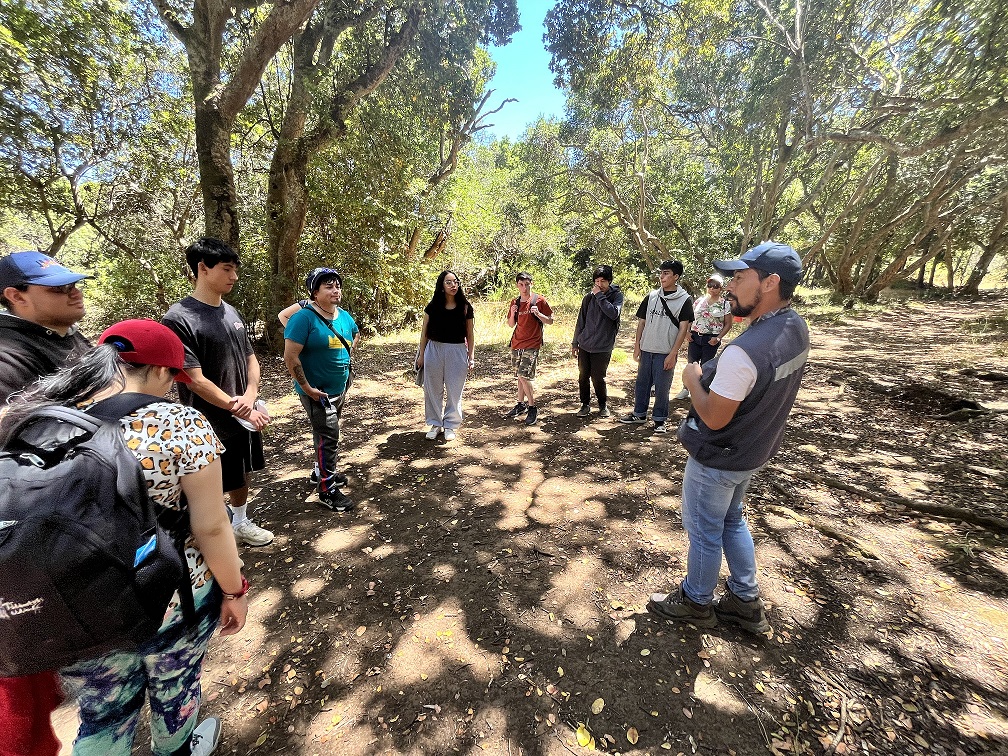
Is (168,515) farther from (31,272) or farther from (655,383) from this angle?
(655,383)

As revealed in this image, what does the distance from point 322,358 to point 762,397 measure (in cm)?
309

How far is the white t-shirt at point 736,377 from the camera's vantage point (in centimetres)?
188

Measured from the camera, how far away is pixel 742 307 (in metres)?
2.04

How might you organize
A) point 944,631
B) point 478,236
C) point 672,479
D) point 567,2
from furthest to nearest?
point 478,236
point 567,2
point 672,479
point 944,631

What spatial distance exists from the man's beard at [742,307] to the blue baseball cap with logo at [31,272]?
10.0ft

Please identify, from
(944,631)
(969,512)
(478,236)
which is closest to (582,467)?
(944,631)

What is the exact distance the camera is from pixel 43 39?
6195mm

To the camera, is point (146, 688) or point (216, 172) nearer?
point (146, 688)

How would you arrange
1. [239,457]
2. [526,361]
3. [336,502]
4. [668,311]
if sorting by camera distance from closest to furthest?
[239,457] → [336,502] → [668,311] → [526,361]

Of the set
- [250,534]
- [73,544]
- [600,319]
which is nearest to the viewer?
[73,544]

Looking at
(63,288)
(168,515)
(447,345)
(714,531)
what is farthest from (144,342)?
(447,345)

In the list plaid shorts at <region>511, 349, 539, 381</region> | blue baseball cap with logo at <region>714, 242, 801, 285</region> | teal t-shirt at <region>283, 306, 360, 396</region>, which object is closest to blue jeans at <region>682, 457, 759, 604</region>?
blue baseball cap with logo at <region>714, 242, 801, 285</region>

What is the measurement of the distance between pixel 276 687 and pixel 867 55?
14.2 meters

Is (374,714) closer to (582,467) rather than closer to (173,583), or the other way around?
(173,583)
